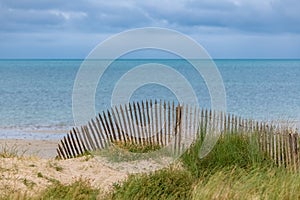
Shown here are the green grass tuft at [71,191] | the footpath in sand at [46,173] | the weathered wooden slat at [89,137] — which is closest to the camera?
the green grass tuft at [71,191]

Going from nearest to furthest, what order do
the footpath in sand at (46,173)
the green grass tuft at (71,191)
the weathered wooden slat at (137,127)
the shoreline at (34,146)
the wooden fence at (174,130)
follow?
1. the green grass tuft at (71,191)
2. the footpath in sand at (46,173)
3. the wooden fence at (174,130)
4. the weathered wooden slat at (137,127)
5. the shoreline at (34,146)

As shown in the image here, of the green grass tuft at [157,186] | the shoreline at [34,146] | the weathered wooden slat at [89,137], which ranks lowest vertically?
the shoreline at [34,146]

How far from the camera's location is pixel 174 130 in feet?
39.1

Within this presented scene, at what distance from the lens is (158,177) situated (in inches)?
340

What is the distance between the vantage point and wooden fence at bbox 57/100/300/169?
32.6 ft

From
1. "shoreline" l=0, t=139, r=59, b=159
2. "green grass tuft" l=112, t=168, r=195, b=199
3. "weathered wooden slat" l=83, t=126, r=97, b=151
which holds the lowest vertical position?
"shoreline" l=0, t=139, r=59, b=159

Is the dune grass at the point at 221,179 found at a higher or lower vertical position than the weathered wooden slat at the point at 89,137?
higher

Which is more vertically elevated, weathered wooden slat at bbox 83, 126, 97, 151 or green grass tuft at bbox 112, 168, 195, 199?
green grass tuft at bbox 112, 168, 195, 199

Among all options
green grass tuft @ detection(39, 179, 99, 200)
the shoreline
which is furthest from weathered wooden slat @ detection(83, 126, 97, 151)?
green grass tuft @ detection(39, 179, 99, 200)

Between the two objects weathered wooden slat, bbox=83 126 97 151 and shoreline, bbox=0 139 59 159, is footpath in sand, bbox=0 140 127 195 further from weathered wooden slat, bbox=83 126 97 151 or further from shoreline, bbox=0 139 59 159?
shoreline, bbox=0 139 59 159

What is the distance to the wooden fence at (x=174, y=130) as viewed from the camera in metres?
Result: 9.95

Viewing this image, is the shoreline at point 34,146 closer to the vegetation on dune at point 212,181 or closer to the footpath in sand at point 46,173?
the footpath in sand at point 46,173

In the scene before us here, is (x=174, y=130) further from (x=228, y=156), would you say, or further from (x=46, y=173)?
(x=46, y=173)

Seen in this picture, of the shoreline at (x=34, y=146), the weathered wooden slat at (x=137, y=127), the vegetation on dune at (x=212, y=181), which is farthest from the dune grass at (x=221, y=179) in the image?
the shoreline at (x=34, y=146)
